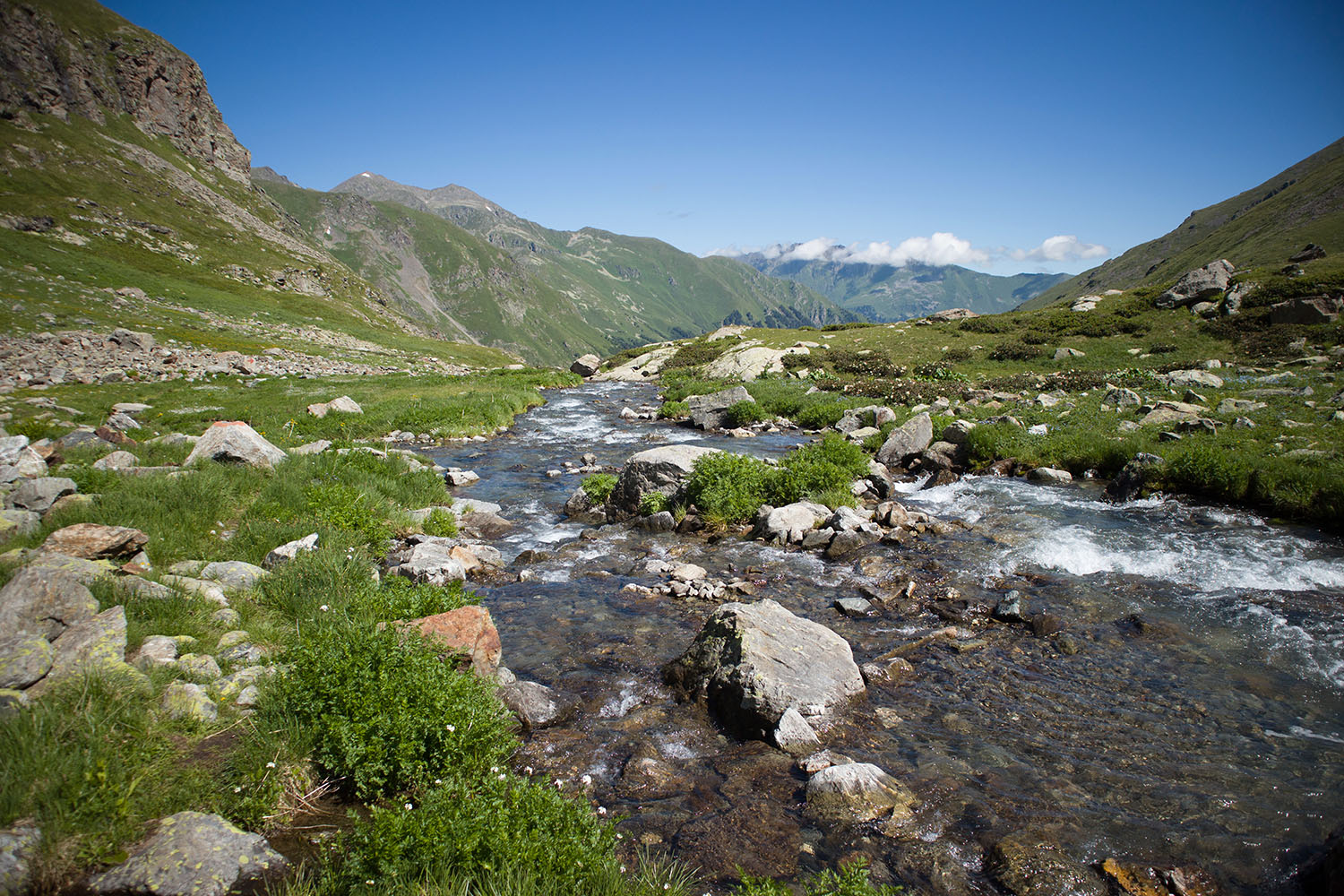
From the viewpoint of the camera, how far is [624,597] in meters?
10.9

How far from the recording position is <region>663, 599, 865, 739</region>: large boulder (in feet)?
22.9

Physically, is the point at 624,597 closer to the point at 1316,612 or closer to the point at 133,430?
the point at 1316,612

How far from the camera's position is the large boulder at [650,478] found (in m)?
15.7

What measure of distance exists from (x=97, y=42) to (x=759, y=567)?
21084 centimetres

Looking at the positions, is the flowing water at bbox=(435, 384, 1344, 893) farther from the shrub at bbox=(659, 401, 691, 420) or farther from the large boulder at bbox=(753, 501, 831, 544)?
the shrub at bbox=(659, 401, 691, 420)

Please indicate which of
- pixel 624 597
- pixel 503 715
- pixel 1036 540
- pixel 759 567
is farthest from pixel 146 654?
pixel 1036 540

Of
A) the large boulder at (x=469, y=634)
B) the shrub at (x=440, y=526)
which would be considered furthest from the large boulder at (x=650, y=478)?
the large boulder at (x=469, y=634)

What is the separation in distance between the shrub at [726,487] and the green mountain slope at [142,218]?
180 ft

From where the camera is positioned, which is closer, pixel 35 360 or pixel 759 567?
pixel 759 567

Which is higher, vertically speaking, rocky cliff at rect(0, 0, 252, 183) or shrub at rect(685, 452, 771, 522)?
rocky cliff at rect(0, 0, 252, 183)

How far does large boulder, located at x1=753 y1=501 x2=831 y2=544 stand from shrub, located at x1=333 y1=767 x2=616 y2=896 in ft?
31.4

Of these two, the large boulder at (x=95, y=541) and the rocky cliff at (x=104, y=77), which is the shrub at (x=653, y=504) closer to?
the large boulder at (x=95, y=541)

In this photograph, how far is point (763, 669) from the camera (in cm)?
725

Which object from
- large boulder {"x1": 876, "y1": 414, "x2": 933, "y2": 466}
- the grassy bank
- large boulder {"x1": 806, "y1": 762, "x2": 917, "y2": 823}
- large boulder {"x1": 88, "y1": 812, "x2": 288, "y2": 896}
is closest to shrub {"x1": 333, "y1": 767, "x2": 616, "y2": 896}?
large boulder {"x1": 88, "y1": 812, "x2": 288, "y2": 896}
